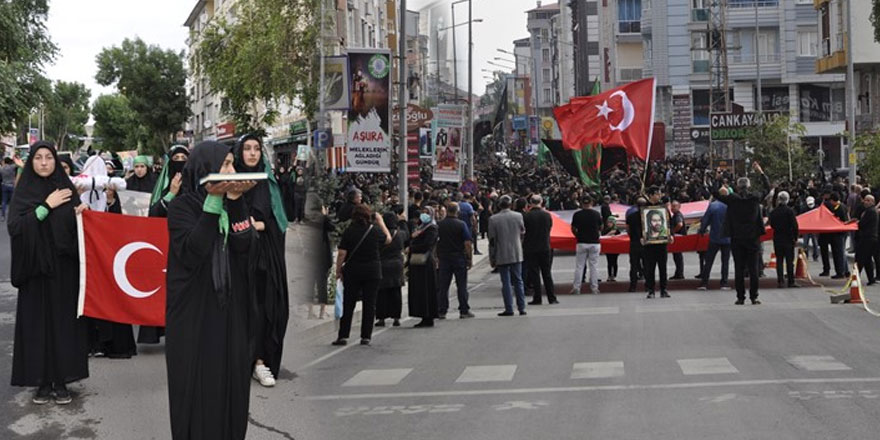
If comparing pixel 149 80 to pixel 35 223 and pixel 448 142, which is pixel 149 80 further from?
pixel 35 223

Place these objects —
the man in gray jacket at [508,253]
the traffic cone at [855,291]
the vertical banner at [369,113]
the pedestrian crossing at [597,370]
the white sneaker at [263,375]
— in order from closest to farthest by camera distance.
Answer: the white sneaker at [263,375] → the pedestrian crossing at [597,370] → the traffic cone at [855,291] → the man in gray jacket at [508,253] → the vertical banner at [369,113]

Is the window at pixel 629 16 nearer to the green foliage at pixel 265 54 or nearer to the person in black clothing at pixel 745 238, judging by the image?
the green foliage at pixel 265 54

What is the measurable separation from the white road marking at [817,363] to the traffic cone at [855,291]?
6.26m

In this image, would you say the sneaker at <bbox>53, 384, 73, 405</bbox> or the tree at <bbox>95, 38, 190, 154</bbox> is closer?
the sneaker at <bbox>53, 384, 73, 405</bbox>

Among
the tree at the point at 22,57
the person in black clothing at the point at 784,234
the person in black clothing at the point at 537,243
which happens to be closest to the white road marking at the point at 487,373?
the person in black clothing at the point at 537,243

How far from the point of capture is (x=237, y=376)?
6.99m

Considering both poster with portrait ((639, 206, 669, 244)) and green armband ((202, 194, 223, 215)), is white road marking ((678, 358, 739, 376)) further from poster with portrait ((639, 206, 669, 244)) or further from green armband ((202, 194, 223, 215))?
poster with portrait ((639, 206, 669, 244))

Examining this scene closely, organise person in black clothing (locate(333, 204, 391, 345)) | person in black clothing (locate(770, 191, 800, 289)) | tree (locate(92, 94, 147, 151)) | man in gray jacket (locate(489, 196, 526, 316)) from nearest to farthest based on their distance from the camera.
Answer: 1. person in black clothing (locate(333, 204, 391, 345))
2. man in gray jacket (locate(489, 196, 526, 316))
3. person in black clothing (locate(770, 191, 800, 289))
4. tree (locate(92, 94, 147, 151))

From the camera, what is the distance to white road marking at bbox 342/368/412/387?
12.1 m

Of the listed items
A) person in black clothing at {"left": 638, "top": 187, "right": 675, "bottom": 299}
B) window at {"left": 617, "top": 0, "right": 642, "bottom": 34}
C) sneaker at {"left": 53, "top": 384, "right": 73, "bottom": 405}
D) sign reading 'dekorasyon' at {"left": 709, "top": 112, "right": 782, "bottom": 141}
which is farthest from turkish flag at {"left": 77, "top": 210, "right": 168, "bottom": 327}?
window at {"left": 617, "top": 0, "right": 642, "bottom": 34}

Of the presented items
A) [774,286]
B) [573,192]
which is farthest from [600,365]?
[573,192]

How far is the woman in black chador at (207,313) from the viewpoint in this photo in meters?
6.79

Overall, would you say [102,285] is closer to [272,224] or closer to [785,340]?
[272,224]

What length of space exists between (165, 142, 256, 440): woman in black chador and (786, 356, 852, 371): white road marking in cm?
661
